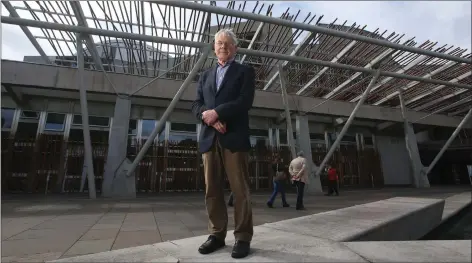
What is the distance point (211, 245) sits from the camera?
2.00 metres

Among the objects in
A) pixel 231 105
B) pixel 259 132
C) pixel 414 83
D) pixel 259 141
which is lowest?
pixel 231 105

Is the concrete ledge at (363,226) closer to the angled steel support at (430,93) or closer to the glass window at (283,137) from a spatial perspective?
the glass window at (283,137)

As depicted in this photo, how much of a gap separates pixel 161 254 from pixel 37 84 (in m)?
11.8

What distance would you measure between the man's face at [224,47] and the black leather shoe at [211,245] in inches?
60.2

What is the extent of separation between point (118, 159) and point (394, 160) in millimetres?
18280

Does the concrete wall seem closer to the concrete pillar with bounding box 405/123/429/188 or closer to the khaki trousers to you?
the concrete pillar with bounding box 405/123/429/188

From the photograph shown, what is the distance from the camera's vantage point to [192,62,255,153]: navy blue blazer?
211cm

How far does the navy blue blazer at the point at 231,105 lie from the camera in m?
2.11

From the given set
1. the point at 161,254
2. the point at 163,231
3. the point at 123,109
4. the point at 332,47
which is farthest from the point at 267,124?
the point at 161,254

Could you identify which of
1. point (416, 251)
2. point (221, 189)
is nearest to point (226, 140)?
point (221, 189)

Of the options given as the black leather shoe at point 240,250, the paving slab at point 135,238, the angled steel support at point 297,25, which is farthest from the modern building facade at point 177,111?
the black leather shoe at point 240,250

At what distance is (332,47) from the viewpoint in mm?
11391

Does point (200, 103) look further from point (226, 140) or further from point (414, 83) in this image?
point (414, 83)

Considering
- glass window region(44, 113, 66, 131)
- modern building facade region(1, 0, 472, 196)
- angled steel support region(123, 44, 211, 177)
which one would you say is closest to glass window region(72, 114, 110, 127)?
modern building facade region(1, 0, 472, 196)
